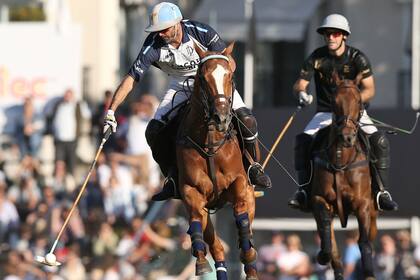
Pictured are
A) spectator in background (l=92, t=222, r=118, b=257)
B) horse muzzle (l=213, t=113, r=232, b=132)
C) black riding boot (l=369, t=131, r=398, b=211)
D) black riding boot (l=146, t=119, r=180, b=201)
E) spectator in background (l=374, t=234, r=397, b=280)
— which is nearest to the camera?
horse muzzle (l=213, t=113, r=232, b=132)

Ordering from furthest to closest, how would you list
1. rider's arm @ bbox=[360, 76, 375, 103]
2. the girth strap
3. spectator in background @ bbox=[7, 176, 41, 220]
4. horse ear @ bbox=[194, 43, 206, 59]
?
spectator in background @ bbox=[7, 176, 41, 220] → rider's arm @ bbox=[360, 76, 375, 103] → the girth strap → horse ear @ bbox=[194, 43, 206, 59]

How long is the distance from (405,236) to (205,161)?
8850 millimetres

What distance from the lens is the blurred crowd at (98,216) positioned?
2500 cm

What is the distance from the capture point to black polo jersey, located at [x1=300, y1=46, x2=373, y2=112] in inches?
763

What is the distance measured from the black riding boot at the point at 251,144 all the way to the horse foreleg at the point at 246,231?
17 cm

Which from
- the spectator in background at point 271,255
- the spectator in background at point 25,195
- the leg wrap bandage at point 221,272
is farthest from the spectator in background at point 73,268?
the leg wrap bandage at point 221,272

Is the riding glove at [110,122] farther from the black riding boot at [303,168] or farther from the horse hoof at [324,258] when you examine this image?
the horse hoof at [324,258]

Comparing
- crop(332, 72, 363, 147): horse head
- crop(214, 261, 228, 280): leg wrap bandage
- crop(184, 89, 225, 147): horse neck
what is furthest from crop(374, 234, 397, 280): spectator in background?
→ crop(184, 89, 225, 147): horse neck

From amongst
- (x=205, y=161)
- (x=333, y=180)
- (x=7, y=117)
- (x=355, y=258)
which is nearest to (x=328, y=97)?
(x=333, y=180)

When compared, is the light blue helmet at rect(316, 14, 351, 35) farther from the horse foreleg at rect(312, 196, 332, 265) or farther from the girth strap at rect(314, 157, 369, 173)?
the horse foreleg at rect(312, 196, 332, 265)

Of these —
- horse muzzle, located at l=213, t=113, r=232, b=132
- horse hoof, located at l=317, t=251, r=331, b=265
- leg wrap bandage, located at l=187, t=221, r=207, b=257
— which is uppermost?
horse muzzle, located at l=213, t=113, r=232, b=132

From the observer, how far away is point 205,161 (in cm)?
1745

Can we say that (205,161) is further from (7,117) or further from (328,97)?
(7,117)

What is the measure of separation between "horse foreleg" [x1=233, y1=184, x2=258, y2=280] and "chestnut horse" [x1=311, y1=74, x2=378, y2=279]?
1744mm
